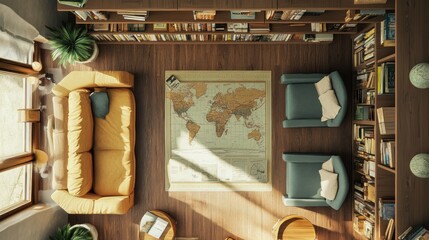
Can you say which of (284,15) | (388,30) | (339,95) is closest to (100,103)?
(284,15)

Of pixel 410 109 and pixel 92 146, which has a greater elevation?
pixel 410 109

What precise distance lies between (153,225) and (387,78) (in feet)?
9.17

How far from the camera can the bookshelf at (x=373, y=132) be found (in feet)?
10.2

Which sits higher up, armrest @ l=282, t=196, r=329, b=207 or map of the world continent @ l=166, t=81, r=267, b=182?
map of the world continent @ l=166, t=81, r=267, b=182

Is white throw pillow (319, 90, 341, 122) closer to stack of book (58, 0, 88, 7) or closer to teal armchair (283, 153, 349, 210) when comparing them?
teal armchair (283, 153, 349, 210)

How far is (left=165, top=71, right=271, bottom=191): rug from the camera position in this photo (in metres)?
4.04

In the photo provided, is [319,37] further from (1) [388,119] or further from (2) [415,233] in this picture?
(2) [415,233]

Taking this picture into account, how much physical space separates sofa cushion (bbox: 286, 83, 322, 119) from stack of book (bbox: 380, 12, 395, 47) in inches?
38.2

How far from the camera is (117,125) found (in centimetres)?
387

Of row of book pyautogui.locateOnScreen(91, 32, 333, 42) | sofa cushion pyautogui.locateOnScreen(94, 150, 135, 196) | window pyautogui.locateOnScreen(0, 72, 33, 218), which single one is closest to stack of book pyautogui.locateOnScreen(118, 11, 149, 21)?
row of book pyautogui.locateOnScreen(91, 32, 333, 42)

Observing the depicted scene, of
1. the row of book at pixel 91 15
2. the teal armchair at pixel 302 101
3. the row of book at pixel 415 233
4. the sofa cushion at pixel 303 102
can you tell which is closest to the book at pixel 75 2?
the row of book at pixel 91 15

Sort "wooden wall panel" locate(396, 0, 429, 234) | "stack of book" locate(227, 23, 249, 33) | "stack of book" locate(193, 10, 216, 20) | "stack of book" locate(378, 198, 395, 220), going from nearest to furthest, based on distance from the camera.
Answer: "wooden wall panel" locate(396, 0, 429, 234), "stack of book" locate(193, 10, 216, 20), "stack of book" locate(378, 198, 395, 220), "stack of book" locate(227, 23, 249, 33)

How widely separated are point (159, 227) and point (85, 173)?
99 centimetres

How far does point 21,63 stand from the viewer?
3.58 metres
